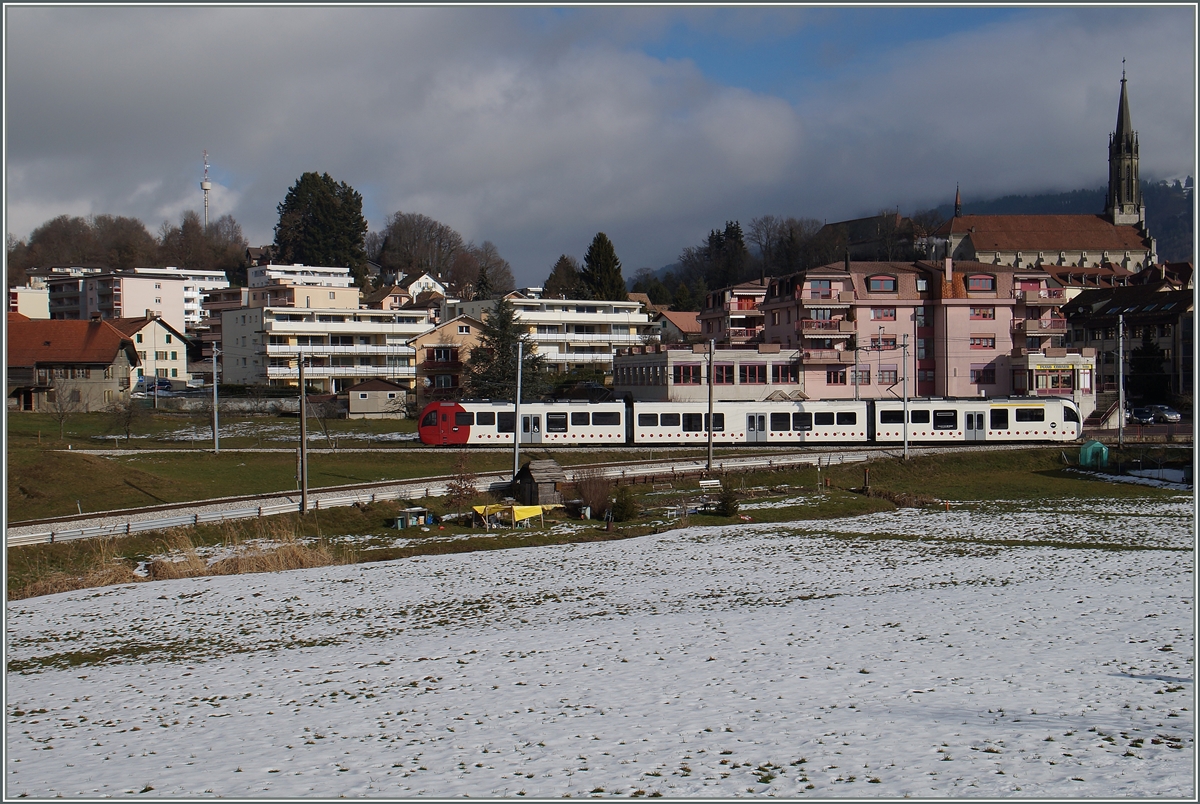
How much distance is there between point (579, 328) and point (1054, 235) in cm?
8341

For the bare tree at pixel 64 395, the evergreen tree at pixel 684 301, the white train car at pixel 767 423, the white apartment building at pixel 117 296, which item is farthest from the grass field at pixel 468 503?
the evergreen tree at pixel 684 301

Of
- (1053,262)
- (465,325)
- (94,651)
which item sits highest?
(1053,262)

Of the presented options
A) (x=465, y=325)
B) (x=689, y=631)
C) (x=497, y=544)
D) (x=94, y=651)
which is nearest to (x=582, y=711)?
(x=689, y=631)

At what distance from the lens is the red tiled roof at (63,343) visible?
71438 millimetres

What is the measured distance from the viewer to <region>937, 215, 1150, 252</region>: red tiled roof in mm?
133250

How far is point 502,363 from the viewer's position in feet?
232

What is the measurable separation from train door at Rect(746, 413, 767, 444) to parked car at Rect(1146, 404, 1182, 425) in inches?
1177

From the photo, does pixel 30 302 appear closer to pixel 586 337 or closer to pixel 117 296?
pixel 117 296

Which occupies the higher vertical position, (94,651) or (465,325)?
(465,325)

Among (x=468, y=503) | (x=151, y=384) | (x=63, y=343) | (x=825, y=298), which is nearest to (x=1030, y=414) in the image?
(x=825, y=298)

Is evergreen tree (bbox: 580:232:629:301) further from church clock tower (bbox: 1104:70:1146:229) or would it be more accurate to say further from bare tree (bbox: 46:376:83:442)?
church clock tower (bbox: 1104:70:1146:229)

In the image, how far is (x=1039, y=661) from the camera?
591 inches

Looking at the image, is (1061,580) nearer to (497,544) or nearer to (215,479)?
(497,544)

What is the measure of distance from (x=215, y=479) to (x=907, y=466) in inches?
1275
